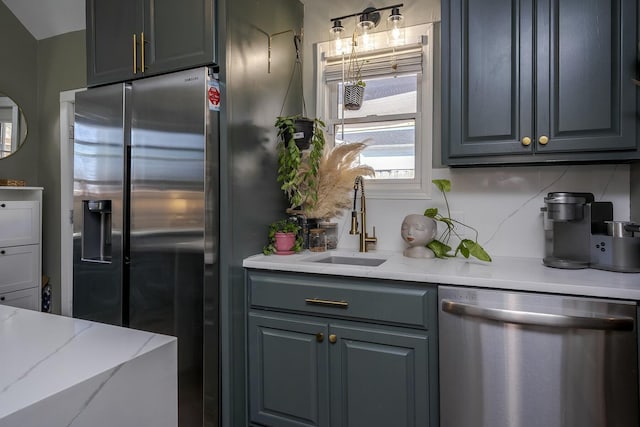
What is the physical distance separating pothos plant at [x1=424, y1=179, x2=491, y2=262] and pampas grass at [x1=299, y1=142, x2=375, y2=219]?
15.5 inches

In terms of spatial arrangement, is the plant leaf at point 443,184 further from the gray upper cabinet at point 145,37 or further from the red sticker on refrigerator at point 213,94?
the gray upper cabinet at point 145,37

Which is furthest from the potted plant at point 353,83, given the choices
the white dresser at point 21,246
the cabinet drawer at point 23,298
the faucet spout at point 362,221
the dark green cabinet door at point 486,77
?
the cabinet drawer at point 23,298

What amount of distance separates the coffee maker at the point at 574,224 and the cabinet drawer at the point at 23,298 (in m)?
3.67

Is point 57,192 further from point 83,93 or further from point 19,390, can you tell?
point 19,390

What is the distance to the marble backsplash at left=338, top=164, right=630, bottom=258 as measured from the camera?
1.91 m

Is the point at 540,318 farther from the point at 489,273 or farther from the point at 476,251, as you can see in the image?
the point at 476,251

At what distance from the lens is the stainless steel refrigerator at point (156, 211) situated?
187 centimetres

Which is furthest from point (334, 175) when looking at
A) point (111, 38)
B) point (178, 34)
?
point (111, 38)

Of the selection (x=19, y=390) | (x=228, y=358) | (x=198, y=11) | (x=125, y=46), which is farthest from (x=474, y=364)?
Answer: (x=125, y=46)

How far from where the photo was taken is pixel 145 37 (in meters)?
2.09

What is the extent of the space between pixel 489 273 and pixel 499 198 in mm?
631

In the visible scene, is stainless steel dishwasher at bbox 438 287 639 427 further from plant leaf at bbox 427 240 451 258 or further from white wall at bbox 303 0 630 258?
white wall at bbox 303 0 630 258

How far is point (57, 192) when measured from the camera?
355 centimetres

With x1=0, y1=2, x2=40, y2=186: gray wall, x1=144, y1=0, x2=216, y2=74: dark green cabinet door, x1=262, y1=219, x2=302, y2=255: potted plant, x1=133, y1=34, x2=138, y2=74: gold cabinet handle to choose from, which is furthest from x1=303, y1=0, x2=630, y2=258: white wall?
x1=0, y1=2, x2=40, y2=186: gray wall
